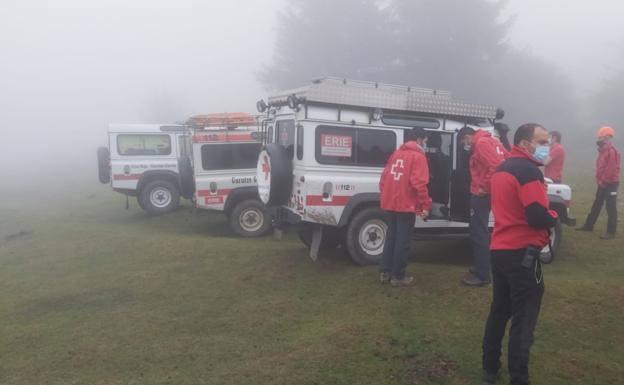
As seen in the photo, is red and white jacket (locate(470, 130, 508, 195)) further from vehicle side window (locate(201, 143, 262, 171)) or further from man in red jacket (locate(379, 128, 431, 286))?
vehicle side window (locate(201, 143, 262, 171))

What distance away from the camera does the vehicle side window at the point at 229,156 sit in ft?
37.1

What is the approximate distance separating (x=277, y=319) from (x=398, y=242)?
166cm

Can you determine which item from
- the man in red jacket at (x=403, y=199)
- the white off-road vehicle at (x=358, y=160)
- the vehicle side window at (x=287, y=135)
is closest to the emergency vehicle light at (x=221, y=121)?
the vehicle side window at (x=287, y=135)

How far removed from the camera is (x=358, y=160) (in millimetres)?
7273

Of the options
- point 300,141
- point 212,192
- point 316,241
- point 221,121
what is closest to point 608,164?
point 316,241

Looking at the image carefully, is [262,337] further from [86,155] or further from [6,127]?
[6,127]

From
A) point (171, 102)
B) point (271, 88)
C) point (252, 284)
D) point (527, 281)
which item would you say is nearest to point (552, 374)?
point (527, 281)

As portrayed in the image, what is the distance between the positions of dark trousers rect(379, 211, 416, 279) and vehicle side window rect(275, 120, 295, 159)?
73.5 inches

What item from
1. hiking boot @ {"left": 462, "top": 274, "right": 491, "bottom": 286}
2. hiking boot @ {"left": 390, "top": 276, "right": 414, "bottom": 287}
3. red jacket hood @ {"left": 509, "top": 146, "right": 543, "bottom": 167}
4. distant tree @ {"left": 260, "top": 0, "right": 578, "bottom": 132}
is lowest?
hiking boot @ {"left": 390, "top": 276, "right": 414, "bottom": 287}

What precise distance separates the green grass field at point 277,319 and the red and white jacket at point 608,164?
0.99m

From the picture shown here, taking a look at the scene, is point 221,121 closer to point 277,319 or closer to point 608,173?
point 277,319

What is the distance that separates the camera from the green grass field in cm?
453

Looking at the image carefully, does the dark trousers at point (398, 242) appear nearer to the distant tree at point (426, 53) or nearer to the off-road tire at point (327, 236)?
the off-road tire at point (327, 236)

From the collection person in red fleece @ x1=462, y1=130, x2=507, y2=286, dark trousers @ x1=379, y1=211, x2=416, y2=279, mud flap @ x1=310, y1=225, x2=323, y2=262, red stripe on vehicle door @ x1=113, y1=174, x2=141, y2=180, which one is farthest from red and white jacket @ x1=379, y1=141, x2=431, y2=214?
red stripe on vehicle door @ x1=113, y1=174, x2=141, y2=180
